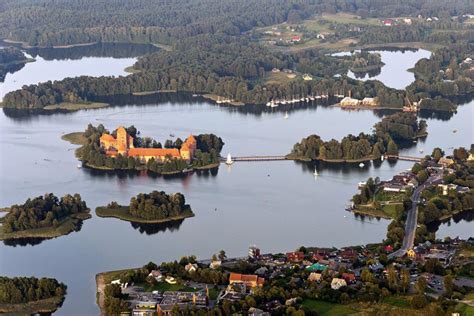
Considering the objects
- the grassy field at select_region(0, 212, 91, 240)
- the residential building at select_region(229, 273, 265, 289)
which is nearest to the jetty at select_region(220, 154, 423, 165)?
the grassy field at select_region(0, 212, 91, 240)

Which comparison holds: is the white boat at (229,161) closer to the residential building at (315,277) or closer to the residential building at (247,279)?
the residential building at (315,277)

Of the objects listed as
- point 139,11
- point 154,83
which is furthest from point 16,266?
point 139,11

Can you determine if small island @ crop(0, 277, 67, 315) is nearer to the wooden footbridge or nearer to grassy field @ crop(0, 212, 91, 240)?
grassy field @ crop(0, 212, 91, 240)

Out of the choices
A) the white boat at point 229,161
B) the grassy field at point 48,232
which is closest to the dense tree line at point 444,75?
the white boat at point 229,161

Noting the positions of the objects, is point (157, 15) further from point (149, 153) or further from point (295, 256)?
point (295, 256)

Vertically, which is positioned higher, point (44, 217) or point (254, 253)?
point (44, 217)

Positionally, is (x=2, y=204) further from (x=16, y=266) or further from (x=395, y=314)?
(x=395, y=314)

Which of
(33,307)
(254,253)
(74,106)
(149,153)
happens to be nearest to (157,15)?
(74,106)
